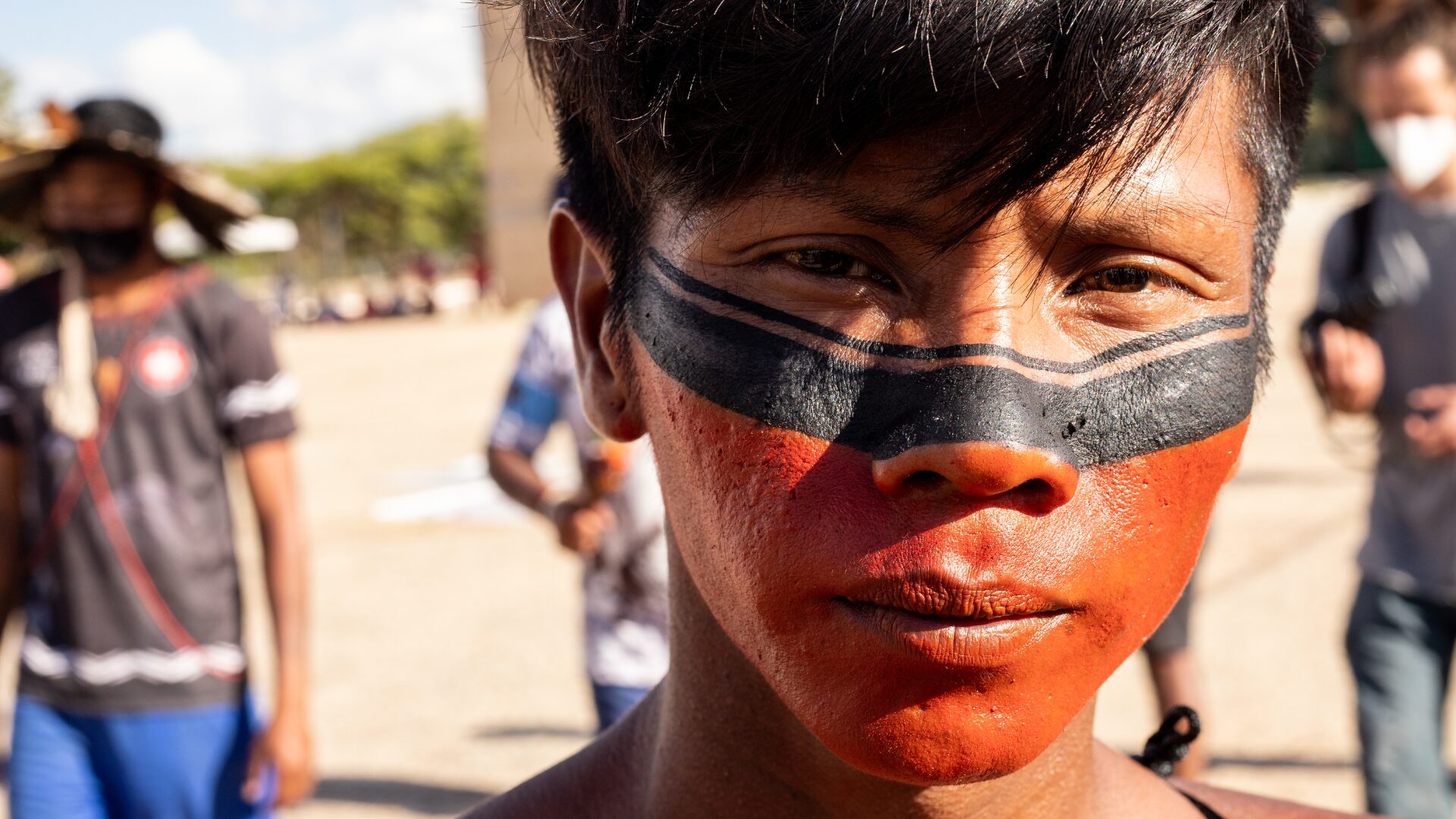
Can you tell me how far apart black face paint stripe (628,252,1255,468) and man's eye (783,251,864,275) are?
0.08 meters

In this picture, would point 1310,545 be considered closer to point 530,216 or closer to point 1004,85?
point 1004,85

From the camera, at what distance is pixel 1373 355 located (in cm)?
407

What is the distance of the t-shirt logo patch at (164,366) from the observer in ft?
12.8

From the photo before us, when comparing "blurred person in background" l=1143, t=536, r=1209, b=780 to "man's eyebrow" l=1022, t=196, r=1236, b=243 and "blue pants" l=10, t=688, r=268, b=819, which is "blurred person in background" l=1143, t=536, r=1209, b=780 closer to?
"blue pants" l=10, t=688, r=268, b=819

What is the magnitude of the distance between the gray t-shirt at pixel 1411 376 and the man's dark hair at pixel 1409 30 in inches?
16.6

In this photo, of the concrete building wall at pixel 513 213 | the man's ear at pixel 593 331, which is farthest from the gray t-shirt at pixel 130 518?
the concrete building wall at pixel 513 213

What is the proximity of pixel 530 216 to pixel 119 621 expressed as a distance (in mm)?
34228

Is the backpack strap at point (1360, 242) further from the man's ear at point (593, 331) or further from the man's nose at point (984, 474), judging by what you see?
the man's nose at point (984, 474)

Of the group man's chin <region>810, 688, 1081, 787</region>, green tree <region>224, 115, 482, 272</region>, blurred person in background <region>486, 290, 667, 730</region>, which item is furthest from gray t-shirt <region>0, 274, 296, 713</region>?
green tree <region>224, 115, 482, 272</region>

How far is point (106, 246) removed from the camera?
405 centimetres

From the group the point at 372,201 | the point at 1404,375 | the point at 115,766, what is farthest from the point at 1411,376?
the point at 372,201

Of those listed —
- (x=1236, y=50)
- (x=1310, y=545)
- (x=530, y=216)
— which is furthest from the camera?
(x=530, y=216)

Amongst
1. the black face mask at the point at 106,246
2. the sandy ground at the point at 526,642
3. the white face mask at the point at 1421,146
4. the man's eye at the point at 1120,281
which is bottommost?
the sandy ground at the point at 526,642

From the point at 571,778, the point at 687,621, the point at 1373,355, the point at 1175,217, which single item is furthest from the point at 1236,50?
the point at 1373,355
